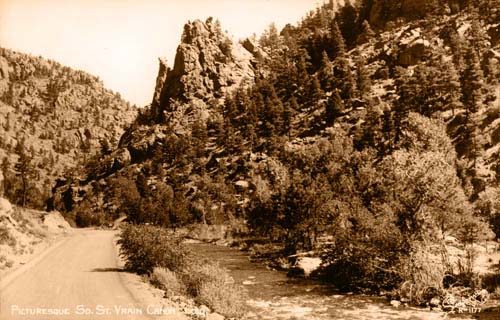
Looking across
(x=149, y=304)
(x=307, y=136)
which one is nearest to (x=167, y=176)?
(x=307, y=136)

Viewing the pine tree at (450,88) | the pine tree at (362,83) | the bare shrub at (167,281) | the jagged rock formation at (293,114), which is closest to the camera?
the bare shrub at (167,281)

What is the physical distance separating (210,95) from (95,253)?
447ft

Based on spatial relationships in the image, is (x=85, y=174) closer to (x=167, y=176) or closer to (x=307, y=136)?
(x=167, y=176)

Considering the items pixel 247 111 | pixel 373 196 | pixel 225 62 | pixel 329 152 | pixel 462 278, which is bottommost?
pixel 462 278

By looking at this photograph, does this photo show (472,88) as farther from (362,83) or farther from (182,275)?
(182,275)

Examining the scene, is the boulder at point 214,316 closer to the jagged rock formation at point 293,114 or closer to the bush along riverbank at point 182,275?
the bush along riverbank at point 182,275

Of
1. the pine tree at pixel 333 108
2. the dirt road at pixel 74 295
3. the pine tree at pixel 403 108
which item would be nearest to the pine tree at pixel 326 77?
the pine tree at pixel 333 108

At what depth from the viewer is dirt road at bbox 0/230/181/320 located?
67.1 ft

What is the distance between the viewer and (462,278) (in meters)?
30.8

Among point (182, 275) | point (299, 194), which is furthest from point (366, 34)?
point (182, 275)

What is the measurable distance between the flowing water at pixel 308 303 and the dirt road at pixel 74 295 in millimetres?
6870

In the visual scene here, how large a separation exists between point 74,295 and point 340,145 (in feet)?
221

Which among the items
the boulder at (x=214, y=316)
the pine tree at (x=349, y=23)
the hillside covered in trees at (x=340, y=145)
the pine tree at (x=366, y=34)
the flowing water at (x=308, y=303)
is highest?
the pine tree at (x=349, y=23)

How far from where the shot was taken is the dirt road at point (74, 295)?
2044 centimetres
